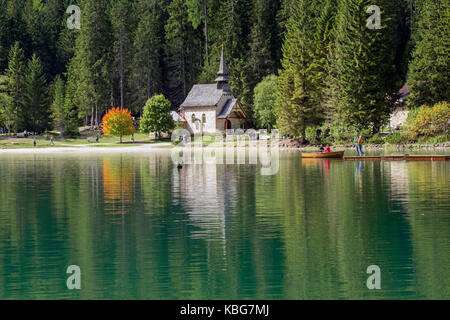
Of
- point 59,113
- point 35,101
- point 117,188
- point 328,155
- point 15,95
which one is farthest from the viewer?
point 59,113

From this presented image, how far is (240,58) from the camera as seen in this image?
11456 centimetres

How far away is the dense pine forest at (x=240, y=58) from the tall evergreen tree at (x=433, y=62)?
118 mm

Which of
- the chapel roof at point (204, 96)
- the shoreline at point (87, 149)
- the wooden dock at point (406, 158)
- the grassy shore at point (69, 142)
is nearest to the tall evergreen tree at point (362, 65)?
the wooden dock at point (406, 158)

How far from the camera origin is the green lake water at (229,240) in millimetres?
13922

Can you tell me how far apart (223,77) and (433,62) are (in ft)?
153

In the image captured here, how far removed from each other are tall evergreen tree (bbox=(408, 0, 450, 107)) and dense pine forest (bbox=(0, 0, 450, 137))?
12 centimetres

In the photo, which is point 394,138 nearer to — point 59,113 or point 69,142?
point 69,142

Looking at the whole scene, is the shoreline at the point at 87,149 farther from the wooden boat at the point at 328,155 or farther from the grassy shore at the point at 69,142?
the wooden boat at the point at 328,155

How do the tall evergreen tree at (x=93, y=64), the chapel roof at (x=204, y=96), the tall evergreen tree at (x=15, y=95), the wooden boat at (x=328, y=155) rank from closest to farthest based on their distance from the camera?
1. the wooden boat at (x=328, y=155)
2. the tall evergreen tree at (x=15, y=95)
3. the chapel roof at (x=204, y=96)
4. the tall evergreen tree at (x=93, y=64)

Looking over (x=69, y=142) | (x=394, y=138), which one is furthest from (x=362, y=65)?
(x=69, y=142)

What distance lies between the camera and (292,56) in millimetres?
82062

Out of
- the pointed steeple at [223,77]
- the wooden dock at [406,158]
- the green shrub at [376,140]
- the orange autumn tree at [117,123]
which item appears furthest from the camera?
the pointed steeple at [223,77]

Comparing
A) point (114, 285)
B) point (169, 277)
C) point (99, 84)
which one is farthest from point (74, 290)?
point (99, 84)

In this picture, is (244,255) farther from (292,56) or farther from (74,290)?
(292,56)
